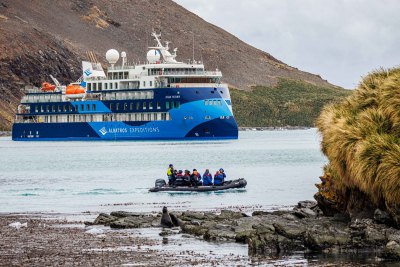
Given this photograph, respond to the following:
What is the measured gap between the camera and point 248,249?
2966 cm

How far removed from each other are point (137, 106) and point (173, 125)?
738cm

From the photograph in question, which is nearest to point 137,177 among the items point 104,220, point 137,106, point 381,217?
point 104,220

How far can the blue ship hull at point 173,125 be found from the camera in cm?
13475

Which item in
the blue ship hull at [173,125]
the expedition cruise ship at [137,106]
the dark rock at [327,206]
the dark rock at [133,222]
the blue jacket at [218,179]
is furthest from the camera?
the expedition cruise ship at [137,106]

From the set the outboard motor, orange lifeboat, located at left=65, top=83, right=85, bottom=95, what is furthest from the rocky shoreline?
orange lifeboat, located at left=65, top=83, right=85, bottom=95

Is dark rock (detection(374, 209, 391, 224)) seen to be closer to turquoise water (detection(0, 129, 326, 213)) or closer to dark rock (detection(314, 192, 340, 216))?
dark rock (detection(314, 192, 340, 216))

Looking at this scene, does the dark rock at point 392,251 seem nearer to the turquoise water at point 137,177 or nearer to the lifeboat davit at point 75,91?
the turquoise water at point 137,177

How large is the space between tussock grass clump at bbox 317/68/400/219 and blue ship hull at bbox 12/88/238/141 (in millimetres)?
99728

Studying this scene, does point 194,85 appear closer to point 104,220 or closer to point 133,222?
point 104,220

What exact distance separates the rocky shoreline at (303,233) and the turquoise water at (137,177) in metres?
6.80

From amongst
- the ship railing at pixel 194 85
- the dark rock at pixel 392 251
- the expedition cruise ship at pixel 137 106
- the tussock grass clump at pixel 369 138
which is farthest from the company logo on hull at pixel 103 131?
the dark rock at pixel 392 251

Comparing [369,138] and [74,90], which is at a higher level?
[74,90]

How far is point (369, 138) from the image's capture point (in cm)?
3034

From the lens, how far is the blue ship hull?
13475cm
